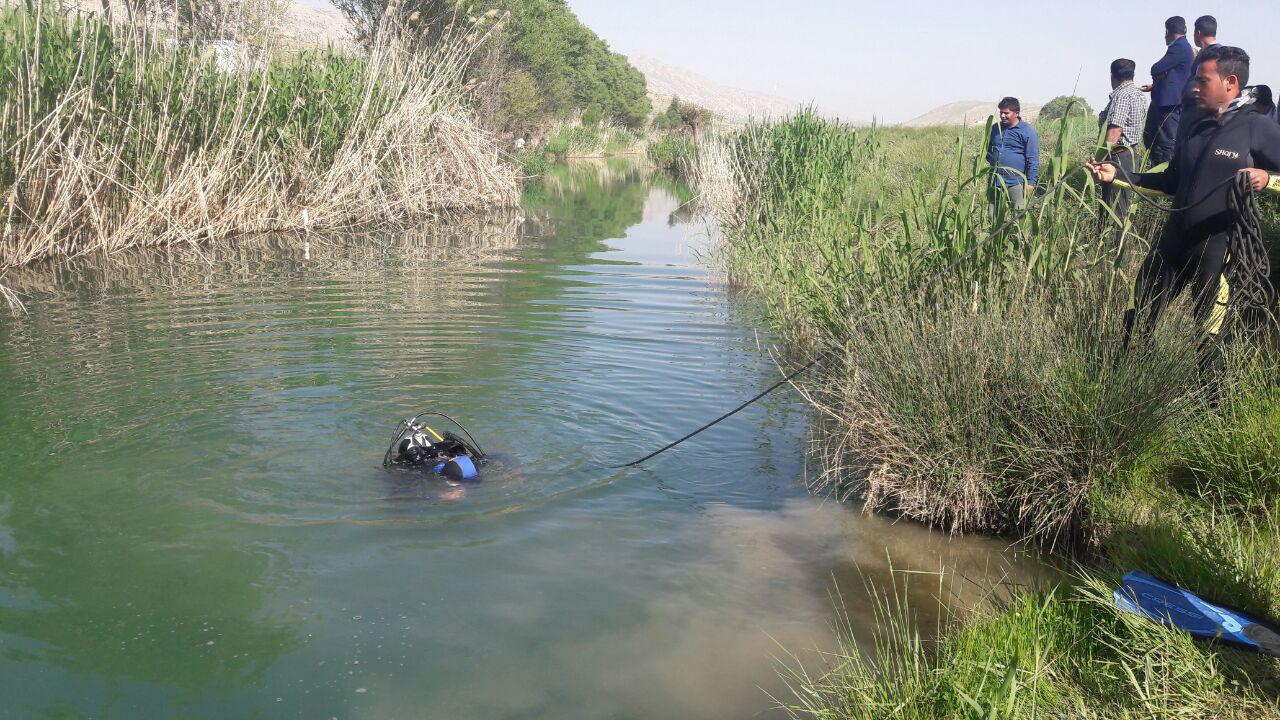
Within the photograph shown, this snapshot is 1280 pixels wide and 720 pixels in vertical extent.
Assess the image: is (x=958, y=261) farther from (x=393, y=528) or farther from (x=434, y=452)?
(x=393, y=528)

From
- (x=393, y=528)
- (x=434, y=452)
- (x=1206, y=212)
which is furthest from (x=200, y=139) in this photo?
(x=1206, y=212)

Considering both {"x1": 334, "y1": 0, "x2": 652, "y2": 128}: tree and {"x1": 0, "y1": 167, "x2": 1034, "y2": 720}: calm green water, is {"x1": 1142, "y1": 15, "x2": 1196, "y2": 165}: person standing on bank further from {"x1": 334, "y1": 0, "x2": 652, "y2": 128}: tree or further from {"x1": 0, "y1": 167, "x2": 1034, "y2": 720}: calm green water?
{"x1": 334, "y1": 0, "x2": 652, "y2": 128}: tree

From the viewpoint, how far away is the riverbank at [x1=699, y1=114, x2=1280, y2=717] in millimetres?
3240

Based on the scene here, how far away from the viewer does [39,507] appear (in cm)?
524

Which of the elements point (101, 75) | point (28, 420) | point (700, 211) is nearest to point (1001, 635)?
point (28, 420)

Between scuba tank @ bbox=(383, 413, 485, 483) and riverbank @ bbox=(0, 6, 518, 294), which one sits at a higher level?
riverbank @ bbox=(0, 6, 518, 294)

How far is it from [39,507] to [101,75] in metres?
9.20

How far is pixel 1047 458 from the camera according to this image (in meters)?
4.93

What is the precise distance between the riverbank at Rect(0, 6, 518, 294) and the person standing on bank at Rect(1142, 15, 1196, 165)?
11.8 metres

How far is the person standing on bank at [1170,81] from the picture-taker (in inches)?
391

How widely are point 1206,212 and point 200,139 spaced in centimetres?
1335

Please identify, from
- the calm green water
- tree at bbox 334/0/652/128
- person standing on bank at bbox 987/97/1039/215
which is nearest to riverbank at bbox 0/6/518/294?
tree at bbox 334/0/652/128

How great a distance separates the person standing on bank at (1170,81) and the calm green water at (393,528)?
15.2ft

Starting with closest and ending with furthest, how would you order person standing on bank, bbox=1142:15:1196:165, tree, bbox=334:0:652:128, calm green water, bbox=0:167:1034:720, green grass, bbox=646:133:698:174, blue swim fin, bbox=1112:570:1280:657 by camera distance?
blue swim fin, bbox=1112:570:1280:657 < calm green water, bbox=0:167:1034:720 < person standing on bank, bbox=1142:15:1196:165 < tree, bbox=334:0:652:128 < green grass, bbox=646:133:698:174
